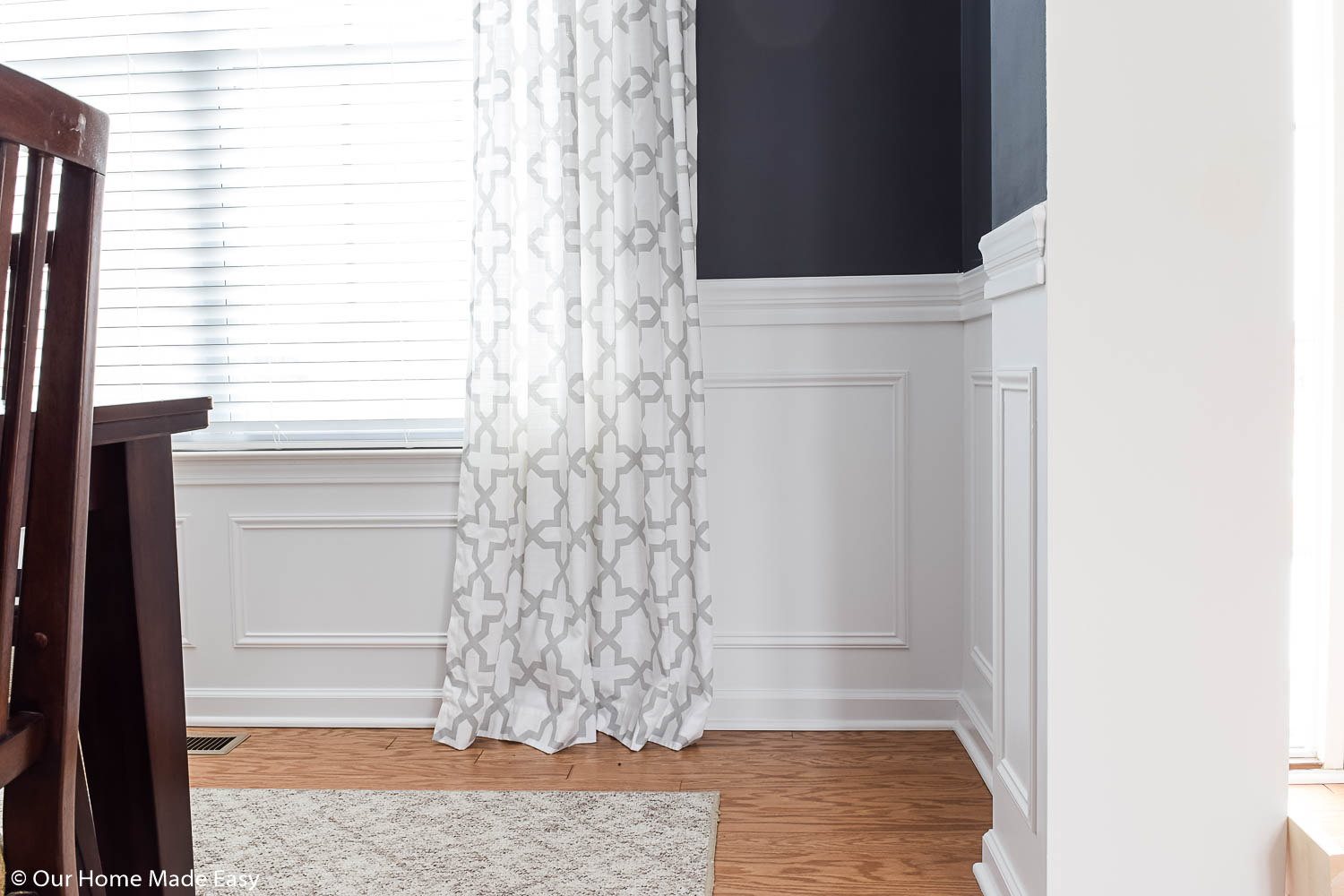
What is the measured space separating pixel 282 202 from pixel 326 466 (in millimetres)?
672

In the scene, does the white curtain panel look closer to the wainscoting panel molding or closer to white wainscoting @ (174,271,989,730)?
white wainscoting @ (174,271,989,730)

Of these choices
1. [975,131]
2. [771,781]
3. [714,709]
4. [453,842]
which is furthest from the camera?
Result: [714,709]

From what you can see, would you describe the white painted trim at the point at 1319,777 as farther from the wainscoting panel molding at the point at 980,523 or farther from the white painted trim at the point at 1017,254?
the white painted trim at the point at 1017,254

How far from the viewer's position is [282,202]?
234 centimetres

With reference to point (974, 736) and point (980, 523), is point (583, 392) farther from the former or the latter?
point (974, 736)

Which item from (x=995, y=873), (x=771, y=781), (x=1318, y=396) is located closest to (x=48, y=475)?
(x=995, y=873)

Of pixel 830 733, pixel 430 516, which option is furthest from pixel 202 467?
pixel 830 733

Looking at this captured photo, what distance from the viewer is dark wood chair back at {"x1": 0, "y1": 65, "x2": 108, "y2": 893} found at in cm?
72

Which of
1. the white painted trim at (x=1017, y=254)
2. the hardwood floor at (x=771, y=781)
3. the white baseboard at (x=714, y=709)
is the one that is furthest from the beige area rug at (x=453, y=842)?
the white painted trim at (x=1017, y=254)

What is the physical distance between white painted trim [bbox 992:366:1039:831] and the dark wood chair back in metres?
1.12

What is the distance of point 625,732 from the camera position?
7.20 ft

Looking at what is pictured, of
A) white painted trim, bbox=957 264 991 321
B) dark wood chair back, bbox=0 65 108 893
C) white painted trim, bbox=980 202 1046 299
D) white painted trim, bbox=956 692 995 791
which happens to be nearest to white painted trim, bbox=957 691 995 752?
white painted trim, bbox=956 692 995 791

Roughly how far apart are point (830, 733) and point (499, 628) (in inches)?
33.1

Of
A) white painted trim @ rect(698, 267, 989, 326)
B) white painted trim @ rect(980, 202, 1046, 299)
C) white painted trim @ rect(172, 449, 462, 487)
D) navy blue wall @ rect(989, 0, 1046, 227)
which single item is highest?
navy blue wall @ rect(989, 0, 1046, 227)
